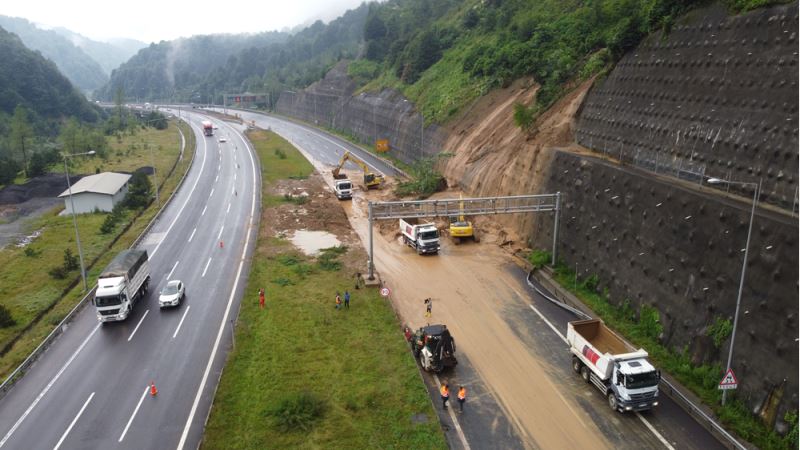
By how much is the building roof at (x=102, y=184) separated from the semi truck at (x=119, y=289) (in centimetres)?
3125

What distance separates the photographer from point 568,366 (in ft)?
95.6

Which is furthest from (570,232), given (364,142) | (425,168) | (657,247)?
(364,142)

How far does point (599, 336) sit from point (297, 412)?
1600cm

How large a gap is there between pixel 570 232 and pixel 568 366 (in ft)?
48.1

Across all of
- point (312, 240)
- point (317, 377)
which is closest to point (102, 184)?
point (312, 240)

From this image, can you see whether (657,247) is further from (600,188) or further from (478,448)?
(478,448)

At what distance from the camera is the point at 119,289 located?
113 ft

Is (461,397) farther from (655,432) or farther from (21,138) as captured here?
(21,138)

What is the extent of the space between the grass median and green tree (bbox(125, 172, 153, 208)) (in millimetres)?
31181

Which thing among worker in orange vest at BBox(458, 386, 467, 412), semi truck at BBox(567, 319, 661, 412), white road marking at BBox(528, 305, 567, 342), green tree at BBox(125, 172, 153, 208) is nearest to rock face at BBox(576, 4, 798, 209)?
semi truck at BBox(567, 319, 661, 412)

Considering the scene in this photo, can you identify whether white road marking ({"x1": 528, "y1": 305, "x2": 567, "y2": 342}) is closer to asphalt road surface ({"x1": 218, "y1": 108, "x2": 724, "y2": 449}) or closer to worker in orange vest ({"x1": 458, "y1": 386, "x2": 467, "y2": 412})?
asphalt road surface ({"x1": 218, "y1": 108, "x2": 724, "y2": 449})

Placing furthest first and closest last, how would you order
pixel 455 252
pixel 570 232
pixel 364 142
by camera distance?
pixel 364 142
pixel 455 252
pixel 570 232

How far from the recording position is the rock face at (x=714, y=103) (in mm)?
30297

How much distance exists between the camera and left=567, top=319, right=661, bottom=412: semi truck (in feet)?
79.3
